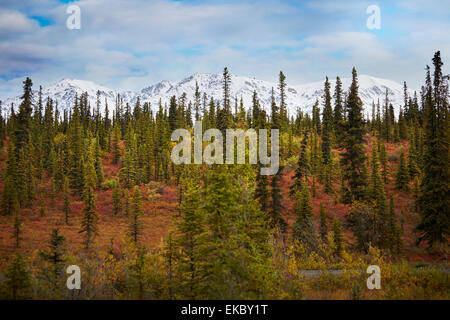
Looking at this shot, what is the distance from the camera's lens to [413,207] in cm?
4162

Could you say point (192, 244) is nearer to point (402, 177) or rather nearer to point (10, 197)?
point (10, 197)

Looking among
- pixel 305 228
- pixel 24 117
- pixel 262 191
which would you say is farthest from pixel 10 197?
pixel 305 228

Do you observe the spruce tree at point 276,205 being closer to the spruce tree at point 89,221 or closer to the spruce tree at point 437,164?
the spruce tree at point 437,164

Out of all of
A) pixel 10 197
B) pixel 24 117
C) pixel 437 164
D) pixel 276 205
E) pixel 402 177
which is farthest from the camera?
pixel 402 177

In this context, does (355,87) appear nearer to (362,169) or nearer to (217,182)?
(362,169)

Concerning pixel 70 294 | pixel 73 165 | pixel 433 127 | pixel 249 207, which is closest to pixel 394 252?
pixel 433 127

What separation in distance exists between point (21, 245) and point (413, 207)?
172 ft

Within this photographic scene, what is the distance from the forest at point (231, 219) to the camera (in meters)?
9.68

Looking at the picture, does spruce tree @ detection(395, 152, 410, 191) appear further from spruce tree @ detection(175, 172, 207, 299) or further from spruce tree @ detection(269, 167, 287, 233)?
spruce tree @ detection(175, 172, 207, 299)

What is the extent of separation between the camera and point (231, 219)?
1070 centimetres

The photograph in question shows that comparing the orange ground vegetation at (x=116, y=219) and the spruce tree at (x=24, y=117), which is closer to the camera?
the orange ground vegetation at (x=116, y=219)

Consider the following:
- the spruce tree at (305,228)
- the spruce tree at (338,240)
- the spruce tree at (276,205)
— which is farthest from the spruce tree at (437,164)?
the spruce tree at (276,205)

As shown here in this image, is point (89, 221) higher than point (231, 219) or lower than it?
lower

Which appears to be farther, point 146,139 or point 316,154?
point 146,139
